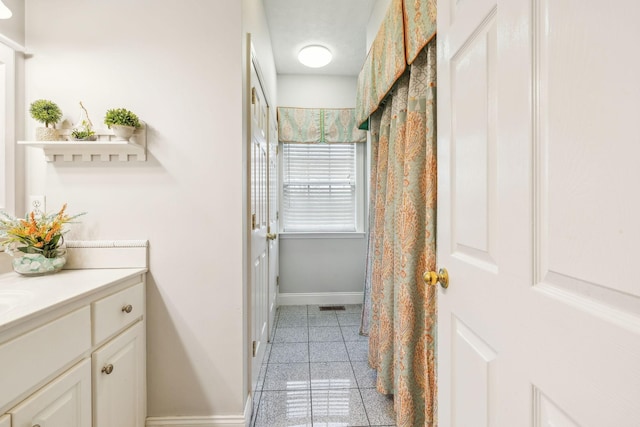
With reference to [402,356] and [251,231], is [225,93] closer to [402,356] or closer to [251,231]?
[251,231]

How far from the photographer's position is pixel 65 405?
95cm

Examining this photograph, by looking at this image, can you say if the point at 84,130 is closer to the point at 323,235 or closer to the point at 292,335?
the point at 292,335

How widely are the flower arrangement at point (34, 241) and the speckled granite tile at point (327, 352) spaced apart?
177 centimetres

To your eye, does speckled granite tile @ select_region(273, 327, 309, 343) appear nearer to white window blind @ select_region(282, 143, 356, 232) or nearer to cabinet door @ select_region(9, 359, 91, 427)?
white window blind @ select_region(282, 143, 356, 232)

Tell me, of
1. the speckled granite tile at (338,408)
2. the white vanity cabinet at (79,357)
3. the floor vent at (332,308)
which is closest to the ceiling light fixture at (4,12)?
the white vanity cabinet at (79,357)

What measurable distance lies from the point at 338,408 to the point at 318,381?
0.94ft

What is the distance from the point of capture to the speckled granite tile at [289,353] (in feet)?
7.36

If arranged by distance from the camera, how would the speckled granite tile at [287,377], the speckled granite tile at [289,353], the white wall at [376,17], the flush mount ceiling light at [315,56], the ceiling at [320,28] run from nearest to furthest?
1. the speckled granite tile at [287,377]
2. the white wall at [376,17]
3. the speckled granite tile at [289,353]
4. the ceiling at [320,28]
5. the flush mount ceiling light at [315,56]

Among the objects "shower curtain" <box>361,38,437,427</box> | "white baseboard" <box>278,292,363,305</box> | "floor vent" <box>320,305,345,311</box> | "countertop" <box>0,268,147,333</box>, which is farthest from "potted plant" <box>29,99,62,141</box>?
"floor vent" <box>320,305,345,311</box>

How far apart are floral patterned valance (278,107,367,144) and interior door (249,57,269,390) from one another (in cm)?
98

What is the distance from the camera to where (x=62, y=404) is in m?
0.94

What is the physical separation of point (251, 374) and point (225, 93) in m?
1.56
